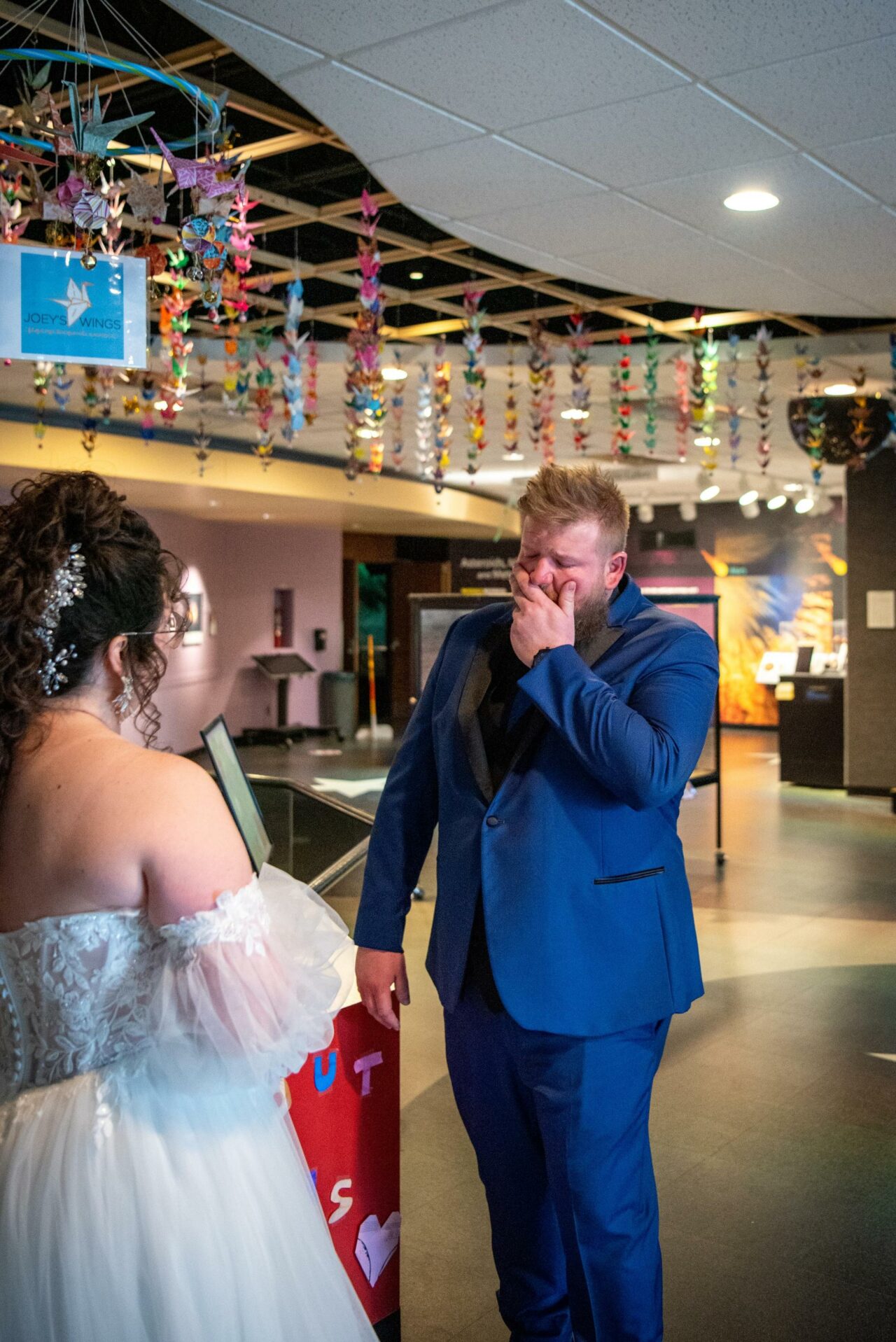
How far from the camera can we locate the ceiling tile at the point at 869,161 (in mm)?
4035

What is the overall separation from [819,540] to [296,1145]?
16.6 meters

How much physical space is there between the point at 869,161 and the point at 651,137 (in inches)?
33.5

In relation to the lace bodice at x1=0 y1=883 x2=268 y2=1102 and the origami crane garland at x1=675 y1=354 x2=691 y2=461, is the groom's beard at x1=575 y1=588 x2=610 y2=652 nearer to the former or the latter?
the lace bodice at x1=0 y1=883 x2=268 y2=1102

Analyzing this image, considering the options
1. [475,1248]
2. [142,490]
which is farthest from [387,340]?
[475,1248]

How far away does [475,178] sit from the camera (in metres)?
4.43

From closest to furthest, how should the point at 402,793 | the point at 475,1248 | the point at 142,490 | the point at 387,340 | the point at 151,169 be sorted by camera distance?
the point at 402,793, the point at 475,1248, the point at 151,169, the point at 387,340, the point at 142,490

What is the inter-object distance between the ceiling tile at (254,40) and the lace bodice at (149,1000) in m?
2.51

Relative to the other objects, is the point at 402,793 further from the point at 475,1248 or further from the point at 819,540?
the point at 819,540

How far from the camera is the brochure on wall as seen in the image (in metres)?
2.54

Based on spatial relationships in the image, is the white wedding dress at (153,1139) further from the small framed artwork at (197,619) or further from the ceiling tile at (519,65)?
the small framed artwork at (197,619)

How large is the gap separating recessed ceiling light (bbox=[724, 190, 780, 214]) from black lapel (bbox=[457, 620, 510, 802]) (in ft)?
10.4

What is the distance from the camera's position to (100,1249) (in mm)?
1370

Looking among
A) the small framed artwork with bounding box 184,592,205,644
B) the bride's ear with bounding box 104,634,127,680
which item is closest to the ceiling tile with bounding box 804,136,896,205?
the bride's ear with bounding box 104,634,127,680

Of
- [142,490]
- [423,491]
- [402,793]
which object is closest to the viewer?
[402,793]
